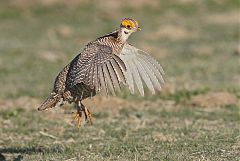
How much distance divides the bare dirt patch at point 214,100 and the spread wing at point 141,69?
129 inches

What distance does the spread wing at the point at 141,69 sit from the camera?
7559 mm

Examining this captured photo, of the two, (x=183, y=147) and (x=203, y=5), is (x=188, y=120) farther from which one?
(x=203, y=5)

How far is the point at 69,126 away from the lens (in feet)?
32.0

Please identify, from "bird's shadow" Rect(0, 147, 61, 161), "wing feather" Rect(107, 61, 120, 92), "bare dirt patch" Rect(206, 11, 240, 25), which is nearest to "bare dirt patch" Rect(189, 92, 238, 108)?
"bird's shadow" Rect(0, 147, 61, 161)

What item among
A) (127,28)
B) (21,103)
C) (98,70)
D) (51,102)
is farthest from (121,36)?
(21,103)

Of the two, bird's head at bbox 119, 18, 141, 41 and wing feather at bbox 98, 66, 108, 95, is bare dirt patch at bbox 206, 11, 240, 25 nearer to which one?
bird's head at bbox 119, 18, 141, 41

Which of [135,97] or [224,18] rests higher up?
[224,18]

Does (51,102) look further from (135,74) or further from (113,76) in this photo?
→ (113,76)

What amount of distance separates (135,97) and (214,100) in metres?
1.37

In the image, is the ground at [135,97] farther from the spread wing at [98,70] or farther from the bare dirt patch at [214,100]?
the spread wing at [98,70]

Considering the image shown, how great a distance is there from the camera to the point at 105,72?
6652mm

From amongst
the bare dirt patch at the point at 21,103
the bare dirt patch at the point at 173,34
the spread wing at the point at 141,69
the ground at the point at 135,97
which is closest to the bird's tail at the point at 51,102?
the ground at the point at 135,97

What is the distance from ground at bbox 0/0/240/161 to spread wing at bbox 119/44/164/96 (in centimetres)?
71

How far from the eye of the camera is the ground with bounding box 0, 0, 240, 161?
803 cm
